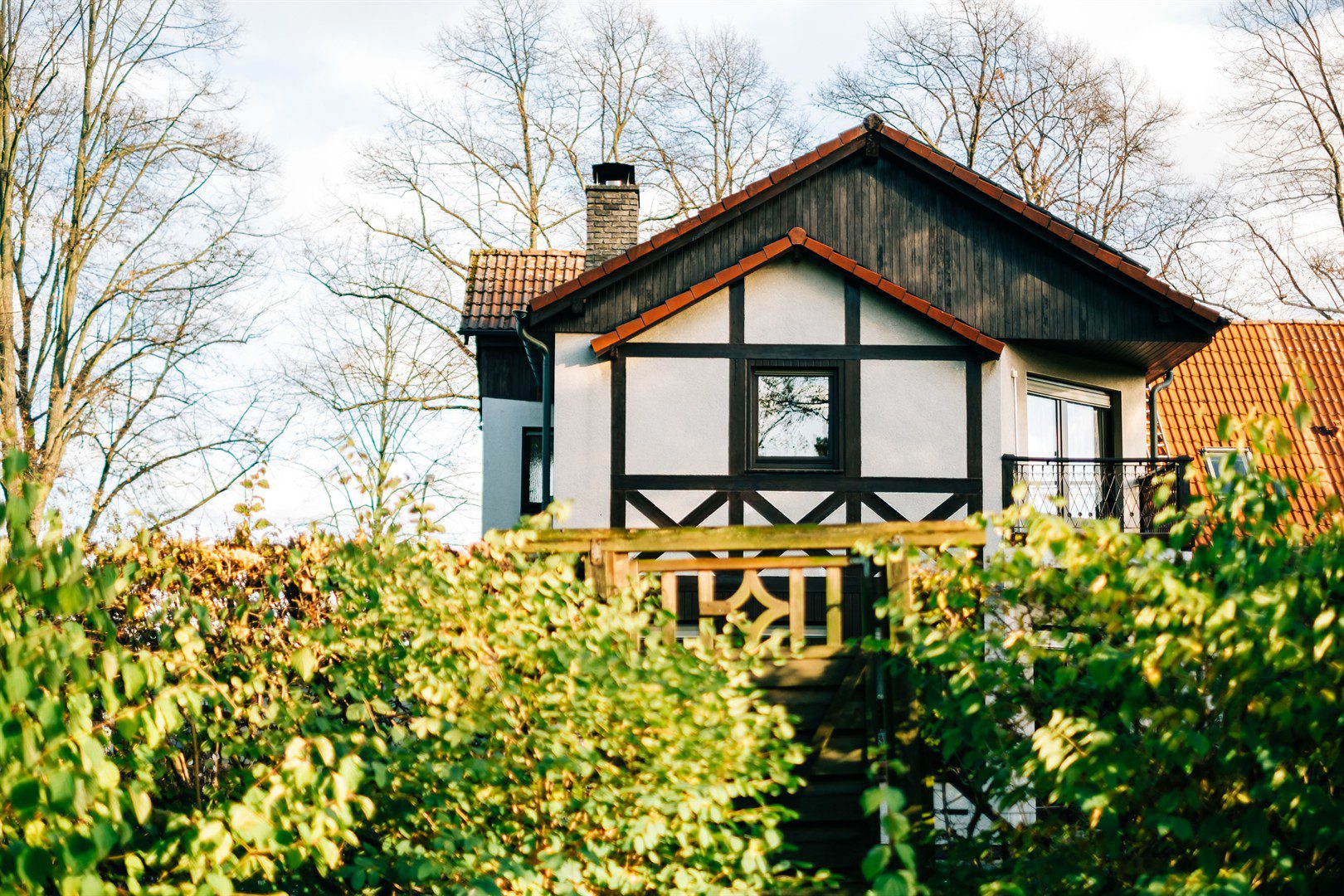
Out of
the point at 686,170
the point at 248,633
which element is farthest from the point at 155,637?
the point at 686,170

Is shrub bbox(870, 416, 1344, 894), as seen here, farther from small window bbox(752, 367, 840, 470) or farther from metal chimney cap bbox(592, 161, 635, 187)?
metal chimney cap bbox(592, 161, 635, 187)

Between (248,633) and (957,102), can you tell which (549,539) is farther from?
(957,102)

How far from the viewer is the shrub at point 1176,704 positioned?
3418 millimetres

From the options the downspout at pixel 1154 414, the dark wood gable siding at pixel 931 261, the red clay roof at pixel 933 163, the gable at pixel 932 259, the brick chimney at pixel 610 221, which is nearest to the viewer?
the red clay roof at pixel 933 163

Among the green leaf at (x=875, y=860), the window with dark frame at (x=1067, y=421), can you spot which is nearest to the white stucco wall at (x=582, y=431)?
the window with dark frame at (x=1067, y=421)

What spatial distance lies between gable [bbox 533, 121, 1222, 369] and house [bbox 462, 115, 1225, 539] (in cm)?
2

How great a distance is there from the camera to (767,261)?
1183cm

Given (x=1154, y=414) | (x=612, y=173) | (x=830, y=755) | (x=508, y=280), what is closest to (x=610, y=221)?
(x=612, y=173)

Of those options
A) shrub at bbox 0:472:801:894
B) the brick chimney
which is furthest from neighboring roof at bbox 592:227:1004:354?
shrub at bbox 0:472:801:894

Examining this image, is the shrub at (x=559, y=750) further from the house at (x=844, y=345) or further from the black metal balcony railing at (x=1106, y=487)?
the black metal balcony railing at (x=1106, y=487)

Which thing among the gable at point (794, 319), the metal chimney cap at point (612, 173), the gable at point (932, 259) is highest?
the metal chimney cap at point (612, 173)

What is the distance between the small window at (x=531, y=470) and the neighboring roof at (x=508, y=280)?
5.09ft

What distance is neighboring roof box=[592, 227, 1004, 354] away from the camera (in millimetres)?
11641

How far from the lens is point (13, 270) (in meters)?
17.9
